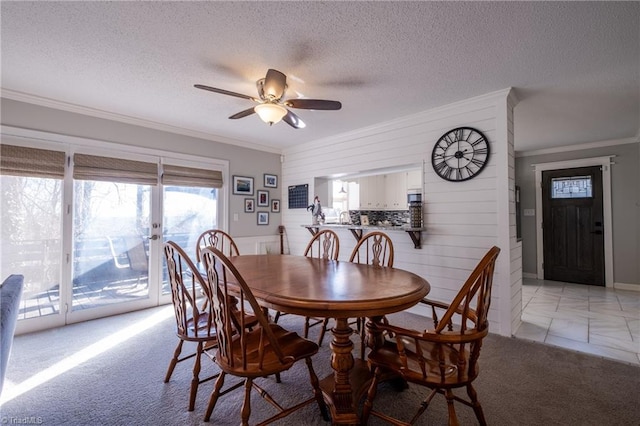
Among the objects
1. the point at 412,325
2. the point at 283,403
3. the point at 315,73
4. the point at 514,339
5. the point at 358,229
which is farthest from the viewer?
the point at 358,229

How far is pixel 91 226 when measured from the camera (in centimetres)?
337

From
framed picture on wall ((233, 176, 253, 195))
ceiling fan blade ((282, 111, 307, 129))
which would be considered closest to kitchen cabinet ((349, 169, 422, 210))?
framed picture on wall ((233, 176, 253, 195))

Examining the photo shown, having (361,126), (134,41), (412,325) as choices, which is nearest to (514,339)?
(412,325)

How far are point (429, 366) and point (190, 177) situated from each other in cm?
376

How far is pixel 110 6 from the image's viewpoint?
5.62 ft

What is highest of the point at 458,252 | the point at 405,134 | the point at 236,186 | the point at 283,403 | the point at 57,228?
the point at 405,134

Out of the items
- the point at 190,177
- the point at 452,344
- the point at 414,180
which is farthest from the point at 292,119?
the point at 414,180

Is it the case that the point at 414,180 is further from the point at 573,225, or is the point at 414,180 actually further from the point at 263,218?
the point at 263,218

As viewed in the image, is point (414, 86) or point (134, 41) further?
point (414, 86)

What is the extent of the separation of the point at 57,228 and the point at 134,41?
2.33m

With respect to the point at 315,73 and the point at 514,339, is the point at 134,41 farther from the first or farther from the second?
the point at 514,339

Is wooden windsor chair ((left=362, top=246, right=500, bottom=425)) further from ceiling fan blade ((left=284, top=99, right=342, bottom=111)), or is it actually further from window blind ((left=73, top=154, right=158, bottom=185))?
window blind ((left=73, top=154, right=158, bottom=185))

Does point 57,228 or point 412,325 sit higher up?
point 57,228

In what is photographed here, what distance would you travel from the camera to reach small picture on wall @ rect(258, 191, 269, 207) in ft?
16.2
